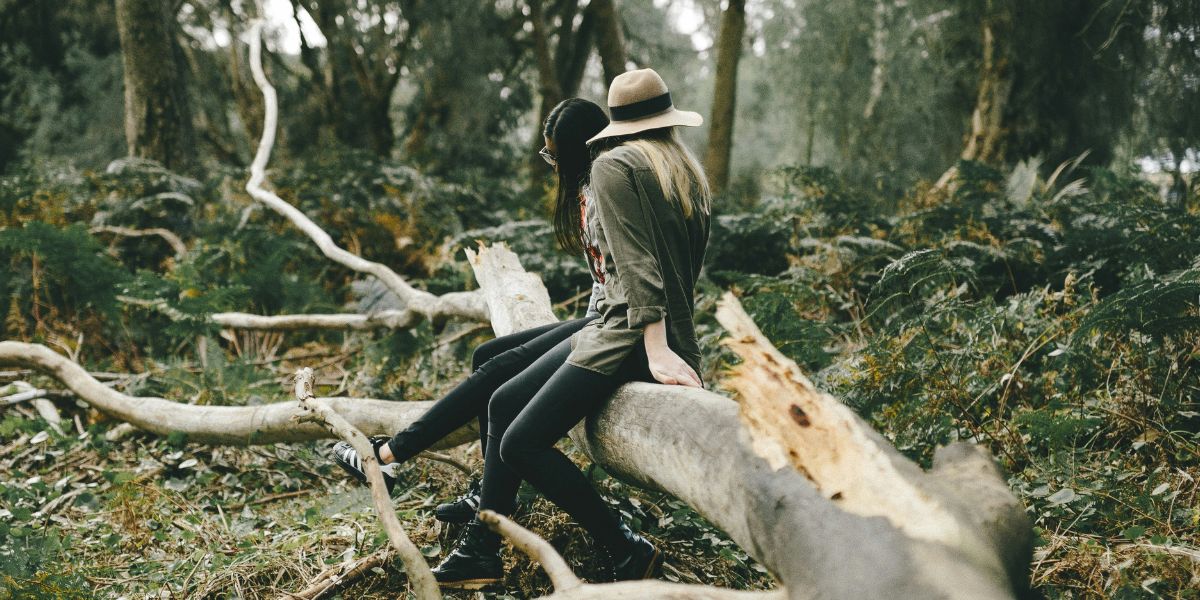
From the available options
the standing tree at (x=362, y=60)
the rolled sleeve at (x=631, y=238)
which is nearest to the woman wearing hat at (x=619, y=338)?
the rolled sleeve at (x=631, y=238)

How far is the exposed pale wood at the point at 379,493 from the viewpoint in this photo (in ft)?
7.63

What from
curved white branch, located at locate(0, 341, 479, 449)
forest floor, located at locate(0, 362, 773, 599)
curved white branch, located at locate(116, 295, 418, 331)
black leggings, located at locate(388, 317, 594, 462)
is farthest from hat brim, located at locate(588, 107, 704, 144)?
curved white branch, located at locate(116, 295, 418, 331)

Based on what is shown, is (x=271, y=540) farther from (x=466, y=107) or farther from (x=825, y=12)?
(x=825, y=12)

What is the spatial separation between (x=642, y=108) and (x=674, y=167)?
250 mm

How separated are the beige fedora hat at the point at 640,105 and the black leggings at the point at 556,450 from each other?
787 mm

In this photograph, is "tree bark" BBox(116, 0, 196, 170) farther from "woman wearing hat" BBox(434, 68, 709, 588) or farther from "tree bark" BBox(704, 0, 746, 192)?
"woman wearing hat" BBox(434, 68, 709, 588)

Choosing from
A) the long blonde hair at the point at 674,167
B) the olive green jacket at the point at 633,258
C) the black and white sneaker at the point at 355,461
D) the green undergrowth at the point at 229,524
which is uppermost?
the long blonde hair at the point at 674,167

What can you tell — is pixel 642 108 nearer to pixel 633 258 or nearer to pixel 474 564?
pixel 633 258

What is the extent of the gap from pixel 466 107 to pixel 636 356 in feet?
39.9

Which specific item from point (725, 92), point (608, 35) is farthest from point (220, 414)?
point (608, 35)

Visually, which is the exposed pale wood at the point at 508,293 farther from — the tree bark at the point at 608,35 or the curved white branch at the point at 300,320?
the tree bark at the point at 608,35

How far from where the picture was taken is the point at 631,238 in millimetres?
2588

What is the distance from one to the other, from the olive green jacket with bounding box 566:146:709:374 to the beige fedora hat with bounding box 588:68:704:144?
0.16 m

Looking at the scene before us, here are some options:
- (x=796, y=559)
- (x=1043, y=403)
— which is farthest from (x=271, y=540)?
(x=1043, y=403)
